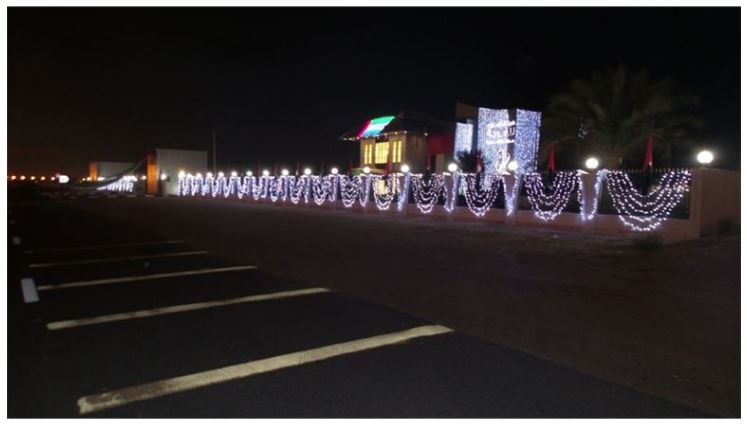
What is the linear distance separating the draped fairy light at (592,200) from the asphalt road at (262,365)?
10.4 meters

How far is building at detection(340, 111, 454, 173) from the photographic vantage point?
3372 cm

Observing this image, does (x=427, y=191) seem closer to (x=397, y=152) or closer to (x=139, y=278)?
(x=397, y=152)

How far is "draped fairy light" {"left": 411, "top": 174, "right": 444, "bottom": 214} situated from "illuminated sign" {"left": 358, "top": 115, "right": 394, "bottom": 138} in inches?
556

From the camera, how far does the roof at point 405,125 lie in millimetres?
34656

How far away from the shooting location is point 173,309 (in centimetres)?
660

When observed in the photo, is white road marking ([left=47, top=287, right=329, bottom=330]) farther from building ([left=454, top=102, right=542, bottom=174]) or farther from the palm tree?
building ([left=454, top=102, right=542, bottom=174])

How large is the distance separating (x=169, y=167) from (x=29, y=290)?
49.4 meters

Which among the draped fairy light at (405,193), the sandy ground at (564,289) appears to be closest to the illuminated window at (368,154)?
the draped fairy light at (405,193)

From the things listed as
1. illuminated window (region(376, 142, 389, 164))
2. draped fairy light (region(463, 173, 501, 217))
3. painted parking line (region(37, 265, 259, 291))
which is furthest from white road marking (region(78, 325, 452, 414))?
illuminated window (region(376, 142, 389, 164))

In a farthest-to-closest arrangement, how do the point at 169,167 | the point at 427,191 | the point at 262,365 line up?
the point at 169,167, the point at 427,191, the point at 262,365

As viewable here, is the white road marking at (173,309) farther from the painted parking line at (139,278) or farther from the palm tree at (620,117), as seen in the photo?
the palm tree at (620,117)

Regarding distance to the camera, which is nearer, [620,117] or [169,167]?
[620,117]

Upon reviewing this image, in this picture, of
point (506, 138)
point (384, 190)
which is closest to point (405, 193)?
point (384, 190)

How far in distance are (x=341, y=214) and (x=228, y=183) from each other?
2001 cm
